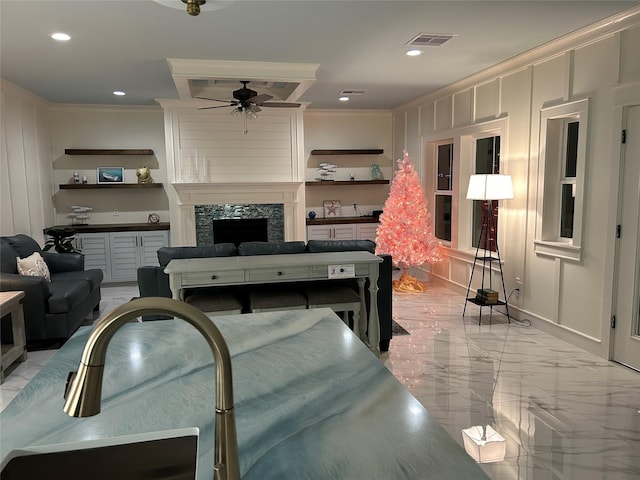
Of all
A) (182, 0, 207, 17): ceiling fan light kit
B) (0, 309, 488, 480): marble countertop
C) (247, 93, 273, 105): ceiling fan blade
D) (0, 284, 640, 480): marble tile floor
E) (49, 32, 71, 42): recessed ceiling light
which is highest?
(49, 32, 71, 42): recessed ceiling light

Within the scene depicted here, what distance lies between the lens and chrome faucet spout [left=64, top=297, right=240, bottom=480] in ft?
2.13

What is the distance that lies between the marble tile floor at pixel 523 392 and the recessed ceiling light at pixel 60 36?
2.77 meters

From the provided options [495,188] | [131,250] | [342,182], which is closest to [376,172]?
[342,182]

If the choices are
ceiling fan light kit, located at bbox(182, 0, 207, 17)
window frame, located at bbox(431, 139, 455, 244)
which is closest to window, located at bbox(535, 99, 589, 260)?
window frame, located at bbox(431, 139, 455, 244)

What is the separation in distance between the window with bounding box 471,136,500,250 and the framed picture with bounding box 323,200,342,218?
2811mm

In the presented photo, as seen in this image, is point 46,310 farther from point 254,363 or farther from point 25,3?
point 254,363

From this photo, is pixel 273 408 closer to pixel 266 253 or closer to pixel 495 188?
pixel 266 253

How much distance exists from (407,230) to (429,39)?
9.19 feet

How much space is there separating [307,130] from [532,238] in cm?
457

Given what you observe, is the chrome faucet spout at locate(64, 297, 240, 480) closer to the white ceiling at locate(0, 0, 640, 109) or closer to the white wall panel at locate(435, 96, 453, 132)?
the white ceiling at locate(0, 0, 640, 109)

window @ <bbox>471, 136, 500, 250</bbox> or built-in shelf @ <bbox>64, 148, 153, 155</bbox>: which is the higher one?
built-in shelf @ <bbox>64, 148, 153, 155</bbox>

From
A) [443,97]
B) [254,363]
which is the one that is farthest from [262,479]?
[443,97]

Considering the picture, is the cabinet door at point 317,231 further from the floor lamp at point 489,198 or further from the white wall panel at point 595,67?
Answer: the white wall panel at point 595,67

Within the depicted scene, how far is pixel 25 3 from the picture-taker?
3.27m
